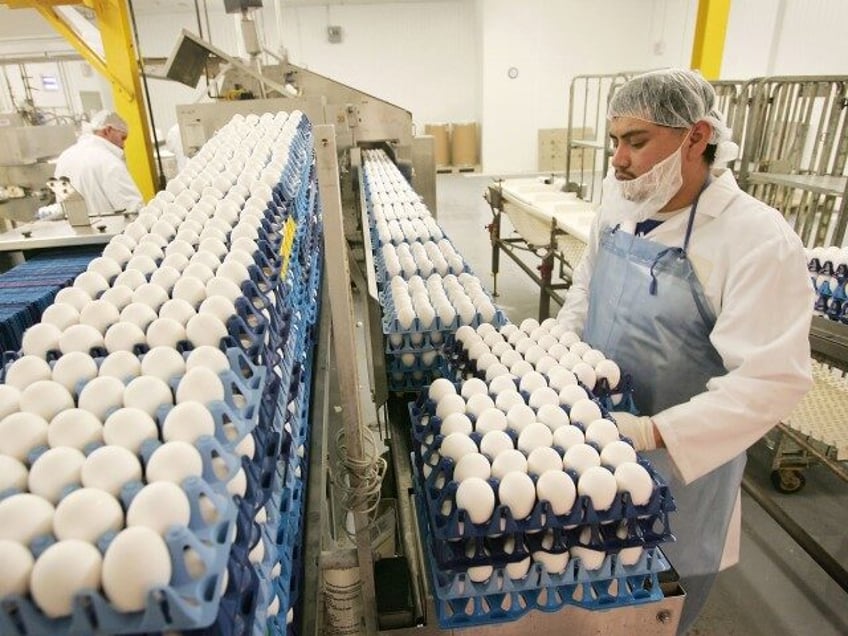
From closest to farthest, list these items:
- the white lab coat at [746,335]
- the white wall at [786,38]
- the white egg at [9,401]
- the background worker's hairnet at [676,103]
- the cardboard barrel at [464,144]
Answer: the white egg at [9,401]
the white lab coat at [746,335]
the background worker's hairnet at [676,103]
the white wall at [786,38]
the cardboard barrel at [464,144]

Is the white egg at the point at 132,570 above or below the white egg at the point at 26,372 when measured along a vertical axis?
below

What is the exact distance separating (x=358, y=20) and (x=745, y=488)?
11.0 meters

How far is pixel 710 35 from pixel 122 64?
394 cm

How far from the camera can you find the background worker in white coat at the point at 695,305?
3.55 ft

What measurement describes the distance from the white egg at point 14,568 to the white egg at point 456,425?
0.63 m

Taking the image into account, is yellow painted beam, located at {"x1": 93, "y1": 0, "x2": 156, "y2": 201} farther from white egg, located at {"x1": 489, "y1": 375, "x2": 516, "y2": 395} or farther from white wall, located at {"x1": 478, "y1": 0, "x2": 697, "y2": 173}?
white wall, located at {"x1": 478, "y1": 0, "x2": 697, "y2": 173}

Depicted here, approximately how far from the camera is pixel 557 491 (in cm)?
80

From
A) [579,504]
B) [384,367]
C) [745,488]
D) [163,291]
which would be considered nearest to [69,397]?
[163,291]

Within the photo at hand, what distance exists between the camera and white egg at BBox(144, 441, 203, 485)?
53 centimetres

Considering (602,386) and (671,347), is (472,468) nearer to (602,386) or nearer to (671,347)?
(602,386)

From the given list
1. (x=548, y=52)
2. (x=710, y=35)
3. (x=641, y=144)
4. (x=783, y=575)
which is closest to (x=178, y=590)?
(x=641, y=144)

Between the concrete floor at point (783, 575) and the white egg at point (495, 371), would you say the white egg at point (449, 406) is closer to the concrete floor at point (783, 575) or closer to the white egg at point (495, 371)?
the white egg at point (495, 371)

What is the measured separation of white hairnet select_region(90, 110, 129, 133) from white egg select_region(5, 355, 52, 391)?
12.6 ft

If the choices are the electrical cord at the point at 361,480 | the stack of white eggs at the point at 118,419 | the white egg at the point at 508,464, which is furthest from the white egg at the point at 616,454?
the stack of white eggs at the point at 118,419
